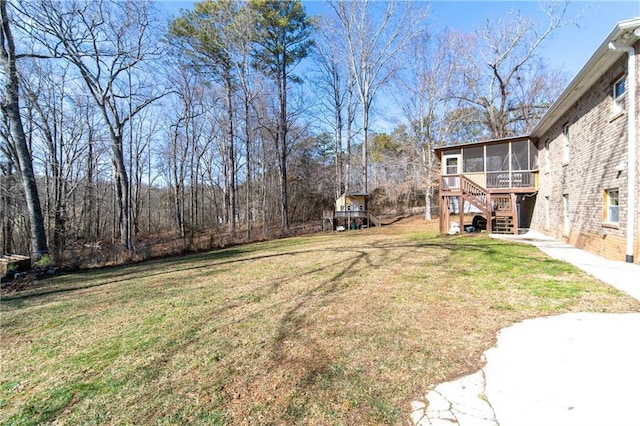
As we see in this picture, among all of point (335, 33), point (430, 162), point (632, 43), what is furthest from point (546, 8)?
point (632, 43)

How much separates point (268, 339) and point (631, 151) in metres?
7.74

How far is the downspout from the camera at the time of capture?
18.6 ft

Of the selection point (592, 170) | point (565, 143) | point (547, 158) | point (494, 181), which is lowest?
point (592, 170)

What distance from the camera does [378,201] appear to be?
3033cm

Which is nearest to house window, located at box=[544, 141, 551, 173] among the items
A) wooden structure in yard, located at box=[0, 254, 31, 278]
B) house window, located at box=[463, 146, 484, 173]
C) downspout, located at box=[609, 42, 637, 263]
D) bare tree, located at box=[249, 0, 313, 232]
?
house window, located at box=[463, 146, 484, 173]

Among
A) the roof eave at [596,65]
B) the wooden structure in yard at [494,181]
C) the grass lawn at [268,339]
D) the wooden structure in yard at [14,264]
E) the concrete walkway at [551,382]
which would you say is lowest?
the grass lawn at [268,339]

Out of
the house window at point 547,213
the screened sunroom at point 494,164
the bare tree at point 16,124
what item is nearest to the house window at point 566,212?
the house window at point 547,213

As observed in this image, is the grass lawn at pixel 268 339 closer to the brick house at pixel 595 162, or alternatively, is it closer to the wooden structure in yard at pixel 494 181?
the brick house at pixel 595 162

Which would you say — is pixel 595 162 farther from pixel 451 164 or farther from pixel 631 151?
pixel 451 164

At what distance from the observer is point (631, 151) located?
571cm

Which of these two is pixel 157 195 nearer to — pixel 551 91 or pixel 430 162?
pixel 430 162

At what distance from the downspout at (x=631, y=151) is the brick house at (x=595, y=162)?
11mm

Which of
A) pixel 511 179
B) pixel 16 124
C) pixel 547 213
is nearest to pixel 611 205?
pixel 547 213

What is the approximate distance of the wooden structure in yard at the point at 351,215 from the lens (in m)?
21.8
